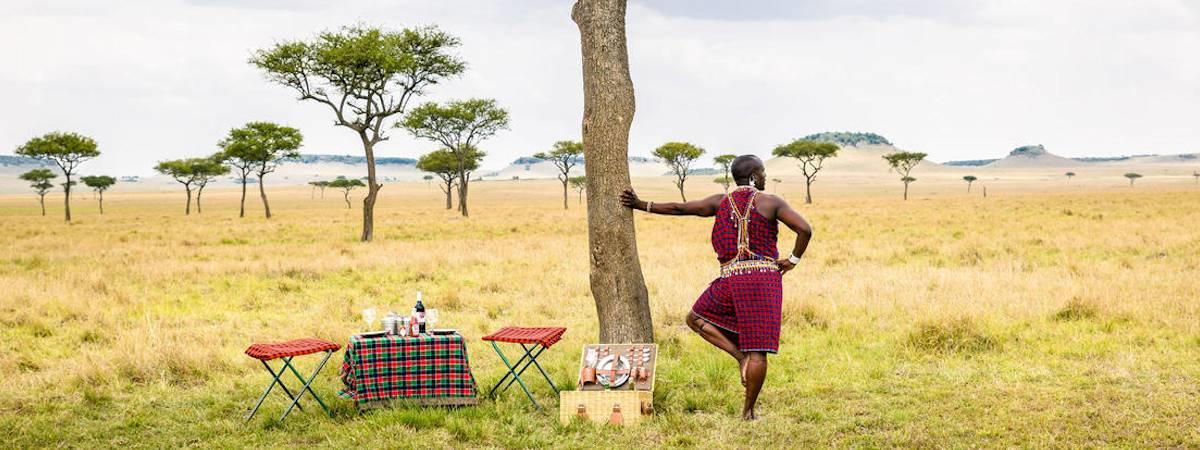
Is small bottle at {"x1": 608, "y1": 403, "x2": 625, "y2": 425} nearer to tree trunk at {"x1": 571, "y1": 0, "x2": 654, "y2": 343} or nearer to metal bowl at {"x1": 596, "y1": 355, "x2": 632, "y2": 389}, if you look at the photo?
metal bowl at {"x1": 596, "y1": 355, "x2": 632, "y2": 389}

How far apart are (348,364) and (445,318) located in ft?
16.8

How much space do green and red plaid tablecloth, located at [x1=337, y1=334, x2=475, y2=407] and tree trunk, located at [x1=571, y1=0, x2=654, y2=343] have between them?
1.44 metres

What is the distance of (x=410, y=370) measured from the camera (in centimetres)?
716

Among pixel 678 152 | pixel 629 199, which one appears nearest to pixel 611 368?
pixel 629 199

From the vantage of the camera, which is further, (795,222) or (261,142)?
(261,142)

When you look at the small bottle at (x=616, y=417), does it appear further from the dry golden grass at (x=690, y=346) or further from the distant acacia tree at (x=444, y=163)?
the distant acacia tree at (x=444, y=163)

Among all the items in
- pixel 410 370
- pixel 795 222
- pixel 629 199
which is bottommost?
pixel 410 370

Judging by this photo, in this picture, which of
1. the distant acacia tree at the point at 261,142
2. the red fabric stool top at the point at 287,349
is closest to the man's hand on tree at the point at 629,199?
the red fabric stool top at the point at 287,349

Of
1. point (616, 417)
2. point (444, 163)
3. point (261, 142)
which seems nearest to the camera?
point (616, 417)

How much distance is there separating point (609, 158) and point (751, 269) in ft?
5.46

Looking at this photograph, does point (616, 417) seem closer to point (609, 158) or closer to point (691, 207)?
point (691, 207)

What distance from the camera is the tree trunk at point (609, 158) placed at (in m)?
7.48

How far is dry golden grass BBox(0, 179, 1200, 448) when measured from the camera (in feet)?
21.8

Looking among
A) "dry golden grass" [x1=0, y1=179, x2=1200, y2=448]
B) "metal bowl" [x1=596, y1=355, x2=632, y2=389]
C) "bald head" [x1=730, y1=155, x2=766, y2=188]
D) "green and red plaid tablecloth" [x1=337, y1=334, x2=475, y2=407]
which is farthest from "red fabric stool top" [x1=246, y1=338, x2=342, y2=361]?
"bald head" [x1=730, y1=155, x2=766, y2=188]
